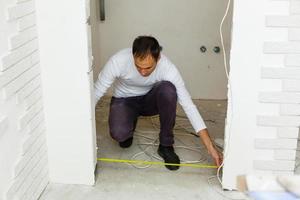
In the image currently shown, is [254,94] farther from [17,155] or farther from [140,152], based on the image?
[17,155]

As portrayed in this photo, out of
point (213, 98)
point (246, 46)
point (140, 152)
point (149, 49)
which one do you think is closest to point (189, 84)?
point (213, 98)

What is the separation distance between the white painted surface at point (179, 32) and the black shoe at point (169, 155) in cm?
109

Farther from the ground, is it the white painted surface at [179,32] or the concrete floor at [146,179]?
the white painted surface at [179,32]

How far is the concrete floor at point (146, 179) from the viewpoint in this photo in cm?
199

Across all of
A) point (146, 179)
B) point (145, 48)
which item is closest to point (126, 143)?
point (146, 179)

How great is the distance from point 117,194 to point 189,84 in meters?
1.55

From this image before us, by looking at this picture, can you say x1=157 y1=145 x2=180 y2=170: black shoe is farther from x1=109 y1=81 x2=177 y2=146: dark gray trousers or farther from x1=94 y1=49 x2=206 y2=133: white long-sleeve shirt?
x1=94 y1=49 x2=206 y2=133: white long-sleeve shirt

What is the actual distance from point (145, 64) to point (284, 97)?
0.66m

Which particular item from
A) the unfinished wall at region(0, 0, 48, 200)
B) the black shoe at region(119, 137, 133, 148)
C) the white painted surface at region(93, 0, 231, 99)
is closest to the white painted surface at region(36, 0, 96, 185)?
the unfinished wall at region(0, 0, 48, 200)

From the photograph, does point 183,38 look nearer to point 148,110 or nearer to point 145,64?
point 148,110

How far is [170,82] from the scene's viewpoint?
2.21 metres

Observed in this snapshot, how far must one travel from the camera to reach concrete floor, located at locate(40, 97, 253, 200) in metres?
1.99

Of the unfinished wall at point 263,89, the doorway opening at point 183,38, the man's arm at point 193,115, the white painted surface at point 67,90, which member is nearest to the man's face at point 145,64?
the man's arm at point 193,115

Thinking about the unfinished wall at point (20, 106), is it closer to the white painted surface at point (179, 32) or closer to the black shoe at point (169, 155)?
the black shoe at point (169, 155)
